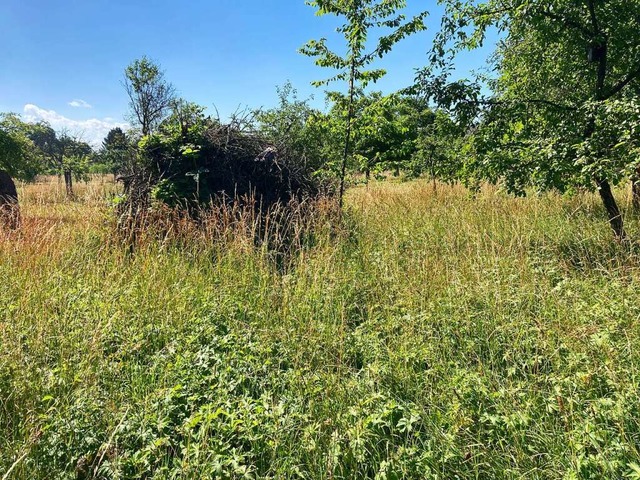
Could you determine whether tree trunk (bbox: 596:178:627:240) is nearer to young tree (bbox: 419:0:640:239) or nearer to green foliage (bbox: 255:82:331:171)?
young tree (bbox: 419:0:640:239)

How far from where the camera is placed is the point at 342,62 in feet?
18.5

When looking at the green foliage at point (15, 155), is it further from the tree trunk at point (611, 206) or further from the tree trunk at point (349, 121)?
the tree trunk at point (611, 206)

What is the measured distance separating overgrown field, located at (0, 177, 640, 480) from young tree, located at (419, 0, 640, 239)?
1.08 m

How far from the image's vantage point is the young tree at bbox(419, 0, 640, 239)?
3.77 m

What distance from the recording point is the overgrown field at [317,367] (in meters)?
1.68

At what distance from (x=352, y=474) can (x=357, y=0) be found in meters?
5.93

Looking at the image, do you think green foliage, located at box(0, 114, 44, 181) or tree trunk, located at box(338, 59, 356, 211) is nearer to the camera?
tree trunk, located at box(338, 59, 356, 211)

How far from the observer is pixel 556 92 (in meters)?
4.87

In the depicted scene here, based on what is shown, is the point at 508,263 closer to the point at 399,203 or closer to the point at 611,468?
the point at 611,468

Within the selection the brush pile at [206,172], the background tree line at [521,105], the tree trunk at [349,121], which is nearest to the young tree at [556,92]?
the background tree line at [521,105]

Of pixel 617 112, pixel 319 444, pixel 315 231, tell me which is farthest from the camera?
pixel 315 231

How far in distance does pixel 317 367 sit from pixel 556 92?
16.8ft

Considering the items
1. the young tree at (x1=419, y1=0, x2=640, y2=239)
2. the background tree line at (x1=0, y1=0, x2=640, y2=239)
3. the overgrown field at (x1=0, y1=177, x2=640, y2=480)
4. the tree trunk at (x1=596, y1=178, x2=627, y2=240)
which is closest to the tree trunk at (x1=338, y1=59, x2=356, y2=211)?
the background tree line at (x1=0, y1=0, x2=640, y2=239)

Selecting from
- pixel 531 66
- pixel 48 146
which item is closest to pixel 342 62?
pixel 531 66
